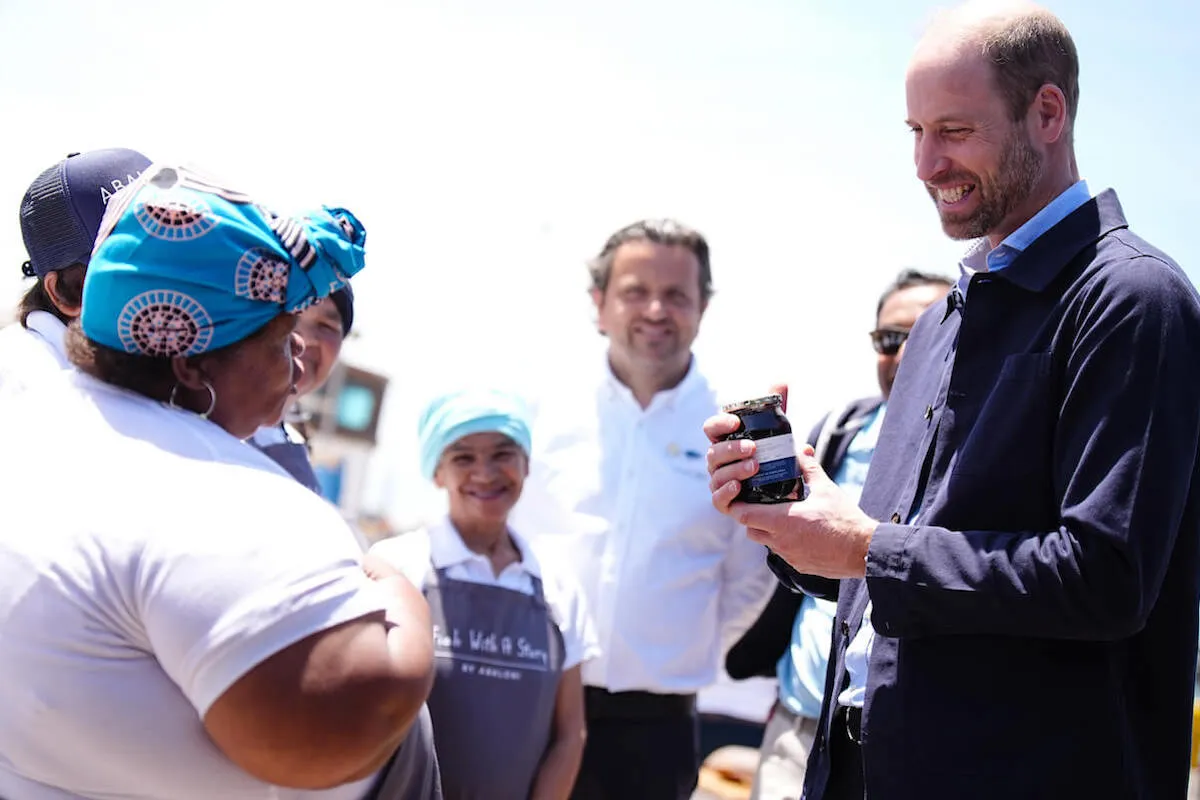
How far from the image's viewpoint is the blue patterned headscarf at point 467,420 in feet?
12.0

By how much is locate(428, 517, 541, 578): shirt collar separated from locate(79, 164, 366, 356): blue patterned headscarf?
1.74 meters

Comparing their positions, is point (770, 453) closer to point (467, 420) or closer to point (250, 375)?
point (250, 375)

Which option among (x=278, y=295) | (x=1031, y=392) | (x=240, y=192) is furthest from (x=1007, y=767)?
(x=240, y=192)

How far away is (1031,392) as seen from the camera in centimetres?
195

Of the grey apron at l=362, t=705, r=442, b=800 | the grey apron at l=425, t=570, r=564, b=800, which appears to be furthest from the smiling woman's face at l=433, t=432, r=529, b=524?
the grey apron at l=362, t=705, r=442, b=800

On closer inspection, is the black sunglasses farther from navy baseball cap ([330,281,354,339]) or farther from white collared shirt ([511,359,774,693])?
navy baseball cap ([330,281,354,339])

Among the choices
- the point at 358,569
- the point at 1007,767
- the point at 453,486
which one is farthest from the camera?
the point at 453,486

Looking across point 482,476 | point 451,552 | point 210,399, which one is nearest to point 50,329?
point 210,399

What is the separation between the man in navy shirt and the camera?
5.95 ft

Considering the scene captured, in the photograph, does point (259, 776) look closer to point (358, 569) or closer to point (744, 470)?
point (358, 569)

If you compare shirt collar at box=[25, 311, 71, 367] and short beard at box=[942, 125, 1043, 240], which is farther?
short beard at box=[942, 125, 1043, 240]

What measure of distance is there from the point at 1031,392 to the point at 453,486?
7.09 feet

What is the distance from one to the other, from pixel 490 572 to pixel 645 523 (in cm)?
87

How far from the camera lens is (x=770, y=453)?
210cm
